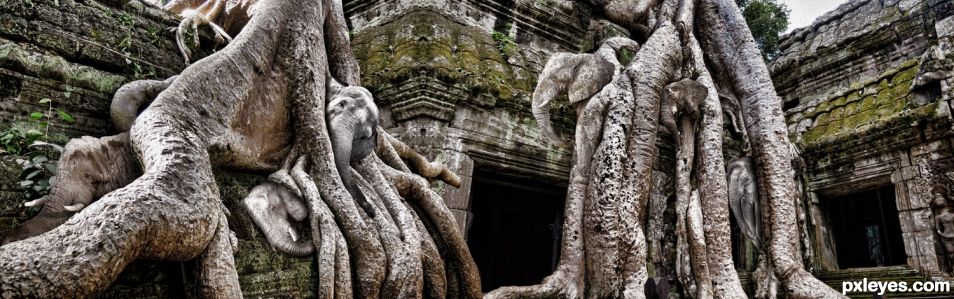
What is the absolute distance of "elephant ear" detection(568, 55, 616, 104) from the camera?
173 inches

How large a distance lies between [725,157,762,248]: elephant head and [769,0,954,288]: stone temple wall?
2.43ft

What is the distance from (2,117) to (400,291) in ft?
6.31

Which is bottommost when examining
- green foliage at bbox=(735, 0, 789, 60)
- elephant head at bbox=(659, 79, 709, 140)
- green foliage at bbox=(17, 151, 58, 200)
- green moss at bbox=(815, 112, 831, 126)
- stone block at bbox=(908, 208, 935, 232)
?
green foliage at bbox=(17, 151, 58, 200)

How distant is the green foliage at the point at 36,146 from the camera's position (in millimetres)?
2430

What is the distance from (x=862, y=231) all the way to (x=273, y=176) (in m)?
7.60

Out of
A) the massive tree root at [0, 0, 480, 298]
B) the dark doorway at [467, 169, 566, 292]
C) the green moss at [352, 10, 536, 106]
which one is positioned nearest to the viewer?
the massive tree root at [0, 0, 480, 298]

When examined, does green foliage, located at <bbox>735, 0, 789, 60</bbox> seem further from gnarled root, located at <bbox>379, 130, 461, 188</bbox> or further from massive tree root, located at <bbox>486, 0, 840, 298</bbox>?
gnarled root, located at <bbox>379, 130, 461, 188</bbox>

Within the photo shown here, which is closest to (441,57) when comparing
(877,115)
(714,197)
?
(714,197)

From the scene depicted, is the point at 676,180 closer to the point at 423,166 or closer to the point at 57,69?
the point at 423,166

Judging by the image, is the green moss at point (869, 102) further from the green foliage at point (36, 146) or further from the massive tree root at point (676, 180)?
the green foliage at point (36, 146)

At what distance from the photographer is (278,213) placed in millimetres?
2648

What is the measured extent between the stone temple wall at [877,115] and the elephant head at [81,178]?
16.3 feet

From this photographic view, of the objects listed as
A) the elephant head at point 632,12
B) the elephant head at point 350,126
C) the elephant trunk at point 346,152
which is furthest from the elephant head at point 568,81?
the elephant trunk at point 346,152

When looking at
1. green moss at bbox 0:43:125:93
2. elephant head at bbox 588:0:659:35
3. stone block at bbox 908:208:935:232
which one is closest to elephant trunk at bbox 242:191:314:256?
green moss at bbox 0:43:125:93
